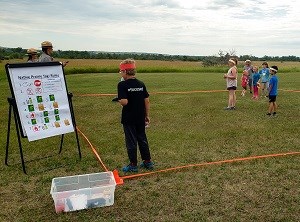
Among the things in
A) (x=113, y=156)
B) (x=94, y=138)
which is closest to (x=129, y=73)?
(x=113, y=156)

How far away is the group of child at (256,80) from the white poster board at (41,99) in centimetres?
641

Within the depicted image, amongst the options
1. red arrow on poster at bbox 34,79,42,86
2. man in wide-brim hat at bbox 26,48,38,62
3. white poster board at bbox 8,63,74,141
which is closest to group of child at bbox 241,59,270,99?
man in wide-brim hat at bbox 26,48,38,62

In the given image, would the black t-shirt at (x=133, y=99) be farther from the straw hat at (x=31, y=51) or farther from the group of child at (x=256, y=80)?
the group of child at (x=256, y=80)

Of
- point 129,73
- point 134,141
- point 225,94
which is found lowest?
point 225,94

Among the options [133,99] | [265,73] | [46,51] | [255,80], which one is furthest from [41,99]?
[265,73]

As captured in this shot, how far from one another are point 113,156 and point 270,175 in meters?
2.92

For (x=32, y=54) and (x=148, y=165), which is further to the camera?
(x=32, y=54)

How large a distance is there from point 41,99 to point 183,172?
2.77 m

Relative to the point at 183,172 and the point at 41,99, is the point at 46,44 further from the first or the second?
the point at 183,172

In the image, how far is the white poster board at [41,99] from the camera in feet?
18.1

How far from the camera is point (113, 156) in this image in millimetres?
6520

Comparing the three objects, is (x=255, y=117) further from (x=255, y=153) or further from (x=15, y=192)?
(x=15, y=192)

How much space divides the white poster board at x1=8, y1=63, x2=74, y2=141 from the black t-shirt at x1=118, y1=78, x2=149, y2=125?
1285mm

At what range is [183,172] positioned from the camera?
5.63 m
